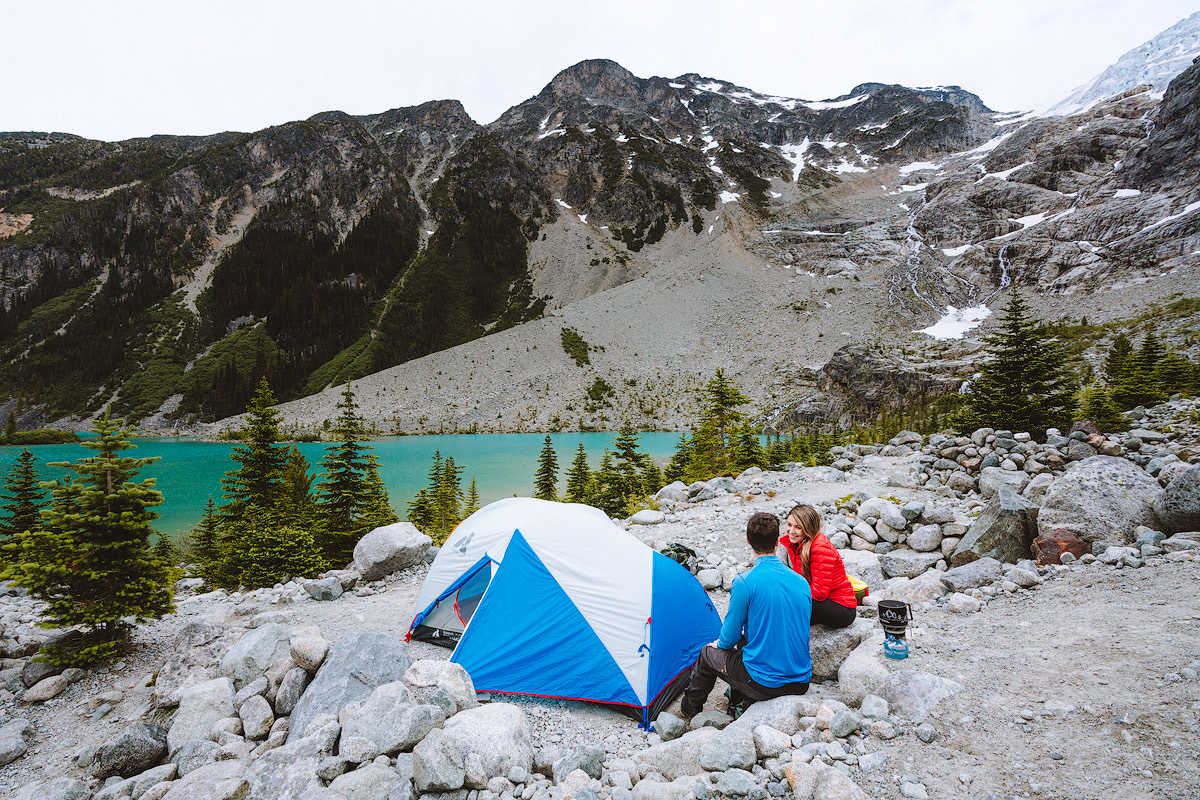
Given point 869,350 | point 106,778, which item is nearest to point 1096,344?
point 869,350

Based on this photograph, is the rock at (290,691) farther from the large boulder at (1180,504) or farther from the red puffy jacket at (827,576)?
the large boulder at (1180,504)

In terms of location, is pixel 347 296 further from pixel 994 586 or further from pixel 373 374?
pixel 994 586

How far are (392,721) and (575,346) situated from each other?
6901 cm

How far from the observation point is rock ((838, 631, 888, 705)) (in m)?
3.94

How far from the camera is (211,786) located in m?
3.46

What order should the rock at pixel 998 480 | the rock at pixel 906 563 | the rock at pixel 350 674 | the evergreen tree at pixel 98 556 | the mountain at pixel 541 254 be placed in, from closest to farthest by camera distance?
1. the rock at pixel 350 674
2. the evergreen tree at pixel 98 556
3. the rock at pixel 906 563
4. the rock at pixel 998 480
5. the mountain at pixel 541 254

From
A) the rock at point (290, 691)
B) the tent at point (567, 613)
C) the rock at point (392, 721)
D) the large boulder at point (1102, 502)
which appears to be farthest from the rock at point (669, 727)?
the large boulder at point (1102, 502)

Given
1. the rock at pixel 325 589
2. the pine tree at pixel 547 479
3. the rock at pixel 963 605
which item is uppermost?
the rock at pixel 963 605

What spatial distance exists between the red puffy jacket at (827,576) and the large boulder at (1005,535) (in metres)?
3.05

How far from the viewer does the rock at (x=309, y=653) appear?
4.84 m

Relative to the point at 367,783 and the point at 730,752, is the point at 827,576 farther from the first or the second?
the point at 367,783

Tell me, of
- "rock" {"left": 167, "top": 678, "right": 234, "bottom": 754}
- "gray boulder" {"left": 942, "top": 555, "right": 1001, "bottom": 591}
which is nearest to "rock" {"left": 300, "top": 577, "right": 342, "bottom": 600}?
"rock" {"left": 167, "top": 678, "right": 234, "bottom": 754}

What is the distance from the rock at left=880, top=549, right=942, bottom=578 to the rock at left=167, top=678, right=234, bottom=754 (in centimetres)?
816

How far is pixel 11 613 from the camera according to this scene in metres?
7.42
